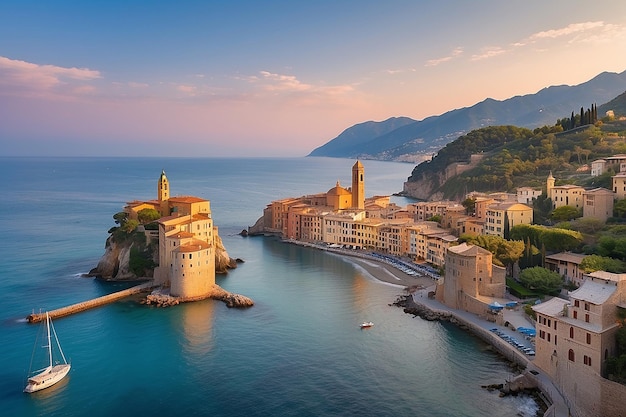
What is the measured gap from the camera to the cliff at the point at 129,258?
36500 millimetres

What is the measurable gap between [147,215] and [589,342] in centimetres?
3212

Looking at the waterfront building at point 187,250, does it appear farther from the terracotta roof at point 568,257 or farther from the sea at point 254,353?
the terracotta roof at point 568,257

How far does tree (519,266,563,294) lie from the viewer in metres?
27.6

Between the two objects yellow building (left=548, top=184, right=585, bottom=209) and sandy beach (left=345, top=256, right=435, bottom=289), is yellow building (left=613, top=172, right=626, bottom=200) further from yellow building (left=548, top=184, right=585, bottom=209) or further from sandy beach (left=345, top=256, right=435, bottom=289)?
sandy beach (left=345, top=256, right=435, bottom=289)

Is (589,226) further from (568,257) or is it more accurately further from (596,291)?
(596,291)

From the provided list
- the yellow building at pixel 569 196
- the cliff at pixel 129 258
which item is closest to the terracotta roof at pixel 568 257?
the yellow building at pixel 569 196

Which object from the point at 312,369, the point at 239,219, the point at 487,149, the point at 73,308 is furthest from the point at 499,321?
the point at 487,149

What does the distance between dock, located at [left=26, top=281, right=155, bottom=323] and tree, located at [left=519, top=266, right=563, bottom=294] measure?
78.0 ft

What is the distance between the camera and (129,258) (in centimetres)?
3681

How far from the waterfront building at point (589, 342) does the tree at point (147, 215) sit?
2998 centimetres

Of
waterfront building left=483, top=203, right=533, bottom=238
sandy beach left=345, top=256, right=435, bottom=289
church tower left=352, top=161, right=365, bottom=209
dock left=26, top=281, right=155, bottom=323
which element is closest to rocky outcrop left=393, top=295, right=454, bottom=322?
sandy beach left=345, top=256, right=435, bottom=289

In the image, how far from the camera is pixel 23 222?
60031 millimetres

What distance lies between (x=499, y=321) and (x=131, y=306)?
21.1 meters

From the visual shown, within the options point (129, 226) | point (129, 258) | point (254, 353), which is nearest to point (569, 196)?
point (254, 353)
